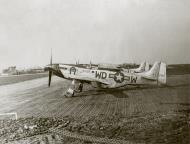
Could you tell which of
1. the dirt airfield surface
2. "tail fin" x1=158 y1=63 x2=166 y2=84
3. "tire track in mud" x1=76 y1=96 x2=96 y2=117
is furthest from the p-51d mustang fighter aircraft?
the dirt airfield surface

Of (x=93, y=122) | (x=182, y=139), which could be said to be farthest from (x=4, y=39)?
(x=182, y=139)

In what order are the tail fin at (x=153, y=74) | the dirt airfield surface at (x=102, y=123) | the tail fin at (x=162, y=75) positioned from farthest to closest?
the tail fin at (x=162, y=75) < the tail fin at (x=153, y=74) < the dirt airfield surface at (x=102, y=123)

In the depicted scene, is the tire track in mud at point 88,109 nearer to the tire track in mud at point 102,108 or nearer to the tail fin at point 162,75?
the tire track in mud at point 102,108

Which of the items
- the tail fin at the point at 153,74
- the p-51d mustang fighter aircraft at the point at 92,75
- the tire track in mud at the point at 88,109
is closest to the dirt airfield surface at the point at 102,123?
the tire track in mud at the point at 88,109

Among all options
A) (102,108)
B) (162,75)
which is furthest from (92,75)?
(102,108)

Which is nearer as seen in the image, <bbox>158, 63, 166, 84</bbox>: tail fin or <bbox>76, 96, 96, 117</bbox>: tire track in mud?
<bbox>76, 96, 96, 117</bbox>: tire track in mud

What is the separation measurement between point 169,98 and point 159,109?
2.59 m

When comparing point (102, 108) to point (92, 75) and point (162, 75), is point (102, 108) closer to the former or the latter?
point (92, 75)

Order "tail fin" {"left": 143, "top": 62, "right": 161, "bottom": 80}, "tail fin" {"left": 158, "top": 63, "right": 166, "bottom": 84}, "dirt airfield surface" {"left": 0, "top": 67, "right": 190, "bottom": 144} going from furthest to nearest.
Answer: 1. "tail fin" {"left": 158, "top": 63, "right": 166, "bottom": 84}
2. "tail fin" {"left": 143, "top": 62, "right": 161, "bottom": 80}
3. "dirt airfield surface" {"left": 0, "top": 67, "right": 190, "bottom": 144}

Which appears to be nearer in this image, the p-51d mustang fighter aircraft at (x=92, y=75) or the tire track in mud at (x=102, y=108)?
the tire track in mud at (x=102, y=108)

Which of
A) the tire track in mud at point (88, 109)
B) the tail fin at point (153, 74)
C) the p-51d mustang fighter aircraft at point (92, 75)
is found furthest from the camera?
the tail fin at point (153, 74)

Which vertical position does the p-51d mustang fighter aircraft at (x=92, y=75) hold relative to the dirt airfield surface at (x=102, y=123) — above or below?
above

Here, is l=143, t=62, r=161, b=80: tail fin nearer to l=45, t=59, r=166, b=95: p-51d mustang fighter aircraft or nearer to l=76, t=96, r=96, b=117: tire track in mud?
l=45, t=59, r=166, b=95: p-51d mustang fighter aircraft

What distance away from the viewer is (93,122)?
823cm
